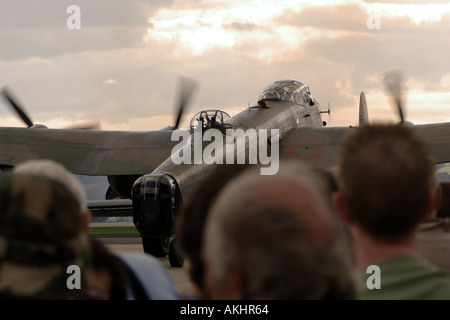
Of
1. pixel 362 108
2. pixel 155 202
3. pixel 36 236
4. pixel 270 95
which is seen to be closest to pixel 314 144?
pixel 270 95

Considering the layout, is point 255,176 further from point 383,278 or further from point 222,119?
point 222,119

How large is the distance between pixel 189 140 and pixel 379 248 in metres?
14.7

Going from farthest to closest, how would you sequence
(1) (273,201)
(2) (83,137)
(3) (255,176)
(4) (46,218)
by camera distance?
1. (2) (83,137)
2. (4) (46,218)
3. (3) (255,176)
4. (1) (273,201)

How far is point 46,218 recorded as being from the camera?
8.55 ft

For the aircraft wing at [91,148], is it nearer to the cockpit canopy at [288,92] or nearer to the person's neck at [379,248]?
Result: the cockpit canopy at [288,92]

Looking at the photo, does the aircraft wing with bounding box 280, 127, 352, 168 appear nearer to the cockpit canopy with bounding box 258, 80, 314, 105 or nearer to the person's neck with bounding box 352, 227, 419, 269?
the cockpit canopy with bounding box 258, 80, 314, 105

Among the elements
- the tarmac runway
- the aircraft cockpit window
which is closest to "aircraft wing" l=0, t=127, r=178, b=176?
the tarmac runway

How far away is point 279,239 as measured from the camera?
2258mm

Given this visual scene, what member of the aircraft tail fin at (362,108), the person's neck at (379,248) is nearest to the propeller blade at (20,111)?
the aircraft tail fin at (362,108)

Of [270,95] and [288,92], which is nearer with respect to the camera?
[270,95]

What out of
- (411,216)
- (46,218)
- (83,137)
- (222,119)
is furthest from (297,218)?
→ (83,137)

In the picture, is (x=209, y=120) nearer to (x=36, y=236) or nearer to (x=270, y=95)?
(x=270, y=95)

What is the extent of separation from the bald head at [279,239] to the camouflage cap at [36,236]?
1.86 feet
